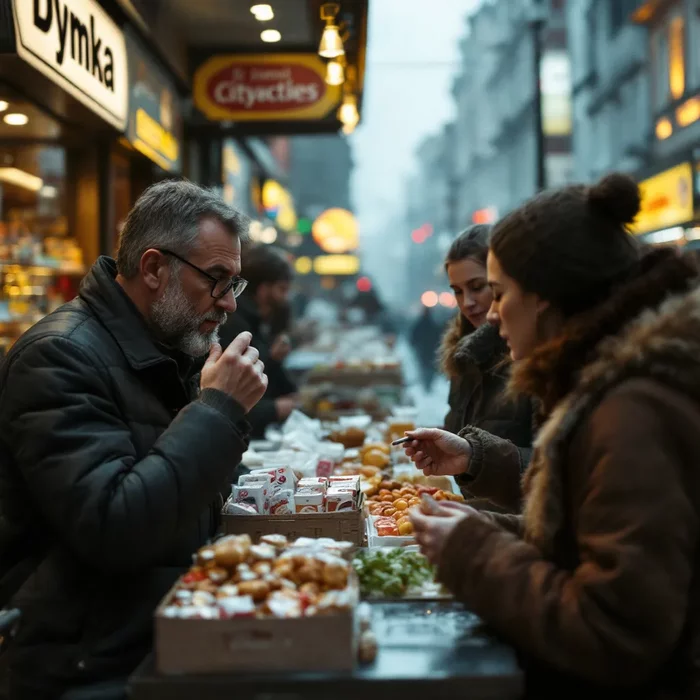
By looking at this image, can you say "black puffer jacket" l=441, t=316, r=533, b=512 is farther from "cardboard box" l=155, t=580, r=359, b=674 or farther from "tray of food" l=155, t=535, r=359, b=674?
"cardboard box" l=155, t=580, r=359, b=674

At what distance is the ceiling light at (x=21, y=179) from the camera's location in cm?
842

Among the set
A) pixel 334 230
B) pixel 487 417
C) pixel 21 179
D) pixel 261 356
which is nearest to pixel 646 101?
pixel 334 230

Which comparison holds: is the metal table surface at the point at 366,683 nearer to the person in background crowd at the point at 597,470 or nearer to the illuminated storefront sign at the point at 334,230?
the person in background crowd at the point at 597,470

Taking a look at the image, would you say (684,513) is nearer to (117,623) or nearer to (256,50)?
(117,623)

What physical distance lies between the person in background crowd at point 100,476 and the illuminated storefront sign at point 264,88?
629 centimetres

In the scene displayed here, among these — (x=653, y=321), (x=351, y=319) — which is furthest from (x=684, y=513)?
(x=351, y=319)

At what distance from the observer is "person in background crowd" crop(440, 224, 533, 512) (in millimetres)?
3498

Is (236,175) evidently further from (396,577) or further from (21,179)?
(396,577)

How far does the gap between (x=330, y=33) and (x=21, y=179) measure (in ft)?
12.9

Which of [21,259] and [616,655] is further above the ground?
[21,259]

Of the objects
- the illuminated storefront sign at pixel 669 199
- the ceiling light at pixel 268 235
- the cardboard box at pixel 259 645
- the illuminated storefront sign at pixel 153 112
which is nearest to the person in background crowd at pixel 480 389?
the cardboard box at pixel 259 645

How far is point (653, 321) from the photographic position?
6.84ft

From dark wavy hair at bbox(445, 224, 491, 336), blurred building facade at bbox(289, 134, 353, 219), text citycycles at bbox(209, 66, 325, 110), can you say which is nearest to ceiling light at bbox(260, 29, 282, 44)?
text citycycles at bbox(209, 66, 325, 110)

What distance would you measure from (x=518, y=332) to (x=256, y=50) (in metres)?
7.42
